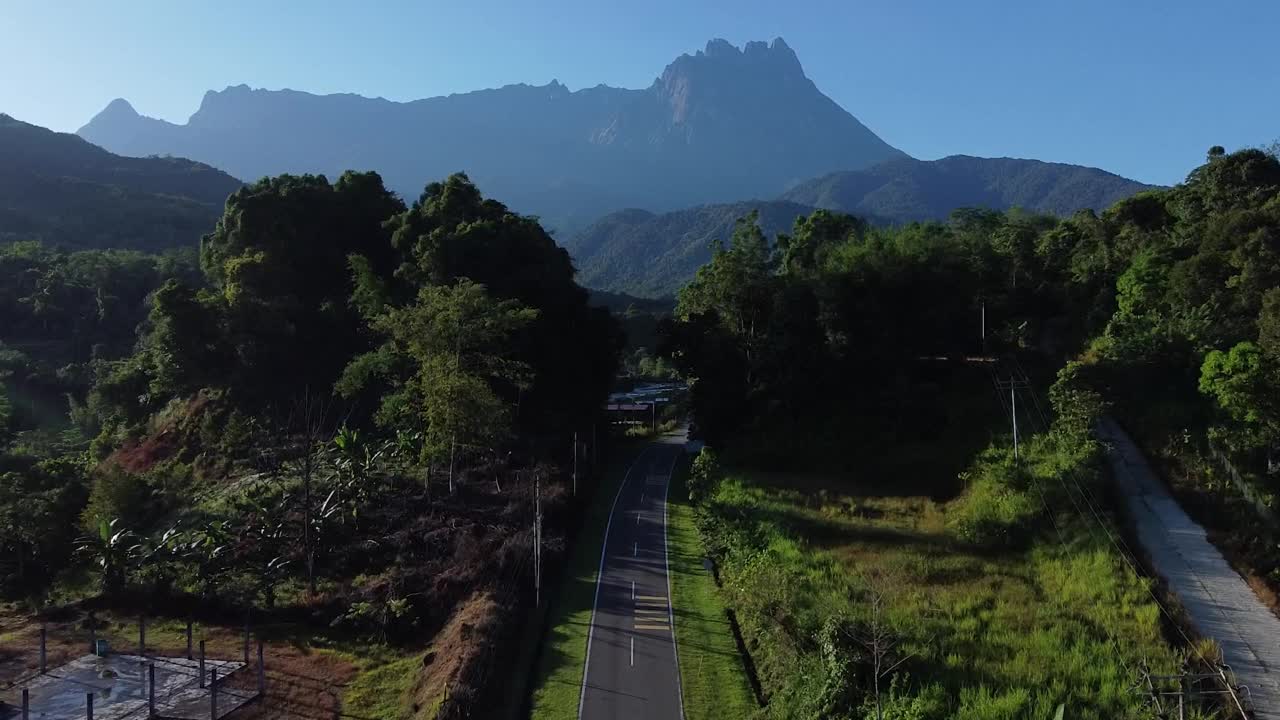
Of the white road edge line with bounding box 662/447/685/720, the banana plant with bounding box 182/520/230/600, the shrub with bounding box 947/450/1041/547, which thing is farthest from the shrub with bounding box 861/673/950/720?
the banana plant with bounding box 182/520/230/600

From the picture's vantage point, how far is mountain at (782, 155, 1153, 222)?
148500 millimetres

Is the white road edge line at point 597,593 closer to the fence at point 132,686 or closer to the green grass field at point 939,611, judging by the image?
the green grass field at point 939,611

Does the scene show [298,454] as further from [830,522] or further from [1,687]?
[830,522]

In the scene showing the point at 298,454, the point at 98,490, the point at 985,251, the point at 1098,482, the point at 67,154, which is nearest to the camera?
the point at 1098,482

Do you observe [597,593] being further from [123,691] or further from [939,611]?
[123,691]

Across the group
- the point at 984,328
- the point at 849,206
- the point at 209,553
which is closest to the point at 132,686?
the point at 209,553

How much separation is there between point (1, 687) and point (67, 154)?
145716mm

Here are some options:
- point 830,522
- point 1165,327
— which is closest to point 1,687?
point 830,522

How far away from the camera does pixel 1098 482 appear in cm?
2152

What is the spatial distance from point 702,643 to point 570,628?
3430 mm

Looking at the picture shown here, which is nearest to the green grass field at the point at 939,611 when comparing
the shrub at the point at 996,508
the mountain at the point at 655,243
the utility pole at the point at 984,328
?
the shrub at the point at 996,508

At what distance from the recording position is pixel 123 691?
17.2 metres

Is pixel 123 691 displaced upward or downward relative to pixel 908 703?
downward

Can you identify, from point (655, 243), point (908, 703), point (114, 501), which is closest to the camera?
point (908, 703)
